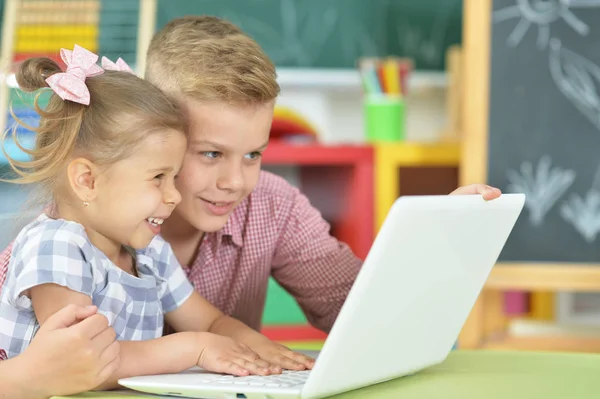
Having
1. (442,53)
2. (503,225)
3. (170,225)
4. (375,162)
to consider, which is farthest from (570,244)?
(503,225)

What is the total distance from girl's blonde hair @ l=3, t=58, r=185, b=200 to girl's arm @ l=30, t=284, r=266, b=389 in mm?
174

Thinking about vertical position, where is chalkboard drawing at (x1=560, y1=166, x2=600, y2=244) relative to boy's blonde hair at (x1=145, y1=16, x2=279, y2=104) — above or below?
below

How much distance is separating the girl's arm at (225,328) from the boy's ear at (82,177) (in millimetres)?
196

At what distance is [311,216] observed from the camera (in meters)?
1.47


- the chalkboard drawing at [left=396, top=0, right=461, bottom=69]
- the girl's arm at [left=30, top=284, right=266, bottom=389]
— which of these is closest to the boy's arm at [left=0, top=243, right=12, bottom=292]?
the girl's arm at [left=30, top=284, right=266, bottom=389]

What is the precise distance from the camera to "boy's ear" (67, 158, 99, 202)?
3.38ft

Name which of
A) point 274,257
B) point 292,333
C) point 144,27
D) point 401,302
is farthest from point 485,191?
point 144,27

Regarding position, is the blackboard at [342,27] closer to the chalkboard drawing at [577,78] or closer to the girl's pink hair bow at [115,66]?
the chalkboard drawing at [577,78]

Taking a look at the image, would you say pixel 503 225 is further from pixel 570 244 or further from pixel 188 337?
pixel 570 244

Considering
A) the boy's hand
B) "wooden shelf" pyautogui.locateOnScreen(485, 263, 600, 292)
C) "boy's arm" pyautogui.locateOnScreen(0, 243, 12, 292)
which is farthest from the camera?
"wooden shelf" pyautogui.locateOnScreen(485, 263, 600, 292)

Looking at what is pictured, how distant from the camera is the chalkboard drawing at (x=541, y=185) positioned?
2328 millimetres

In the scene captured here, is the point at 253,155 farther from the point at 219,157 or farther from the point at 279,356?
the point at 279,356

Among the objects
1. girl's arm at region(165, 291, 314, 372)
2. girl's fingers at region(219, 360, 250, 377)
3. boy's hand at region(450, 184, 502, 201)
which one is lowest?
girl's arm at region(165, 291, 314, 372)

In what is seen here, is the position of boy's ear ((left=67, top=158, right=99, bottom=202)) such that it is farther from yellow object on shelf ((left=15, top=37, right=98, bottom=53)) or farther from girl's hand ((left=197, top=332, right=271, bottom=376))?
yellow object on shelf ((left=15, top=37, right=98, bottom=53))
